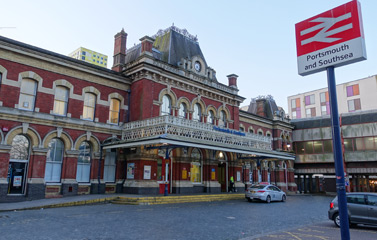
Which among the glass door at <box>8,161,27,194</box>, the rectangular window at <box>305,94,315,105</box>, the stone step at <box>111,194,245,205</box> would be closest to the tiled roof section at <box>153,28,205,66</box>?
the stone step at <box>111,194,245,205</box>

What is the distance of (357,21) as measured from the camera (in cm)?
560

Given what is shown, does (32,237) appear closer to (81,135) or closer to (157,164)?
(81,135)

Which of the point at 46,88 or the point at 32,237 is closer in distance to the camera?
the point at 32,237

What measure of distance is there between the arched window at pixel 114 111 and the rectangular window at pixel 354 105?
49.0m

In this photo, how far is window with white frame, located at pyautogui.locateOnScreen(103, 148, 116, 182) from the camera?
22619 mm

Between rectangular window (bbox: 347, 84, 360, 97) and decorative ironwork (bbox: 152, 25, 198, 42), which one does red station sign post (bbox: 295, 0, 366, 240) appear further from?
rectangular window (bbox: 347, 84, 360, 97)

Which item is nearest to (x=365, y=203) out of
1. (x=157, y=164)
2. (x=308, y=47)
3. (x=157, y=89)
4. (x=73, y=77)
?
(x=308, y=47)

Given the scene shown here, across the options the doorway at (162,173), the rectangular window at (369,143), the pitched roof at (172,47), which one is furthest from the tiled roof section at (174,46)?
the rectangular window at (369,143)

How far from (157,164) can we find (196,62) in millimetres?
10715

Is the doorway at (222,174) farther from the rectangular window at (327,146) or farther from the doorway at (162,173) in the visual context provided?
the rectangular window at (327,146)

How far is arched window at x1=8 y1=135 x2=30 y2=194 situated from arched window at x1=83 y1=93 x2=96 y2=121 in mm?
4491

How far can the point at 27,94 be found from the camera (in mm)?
19438

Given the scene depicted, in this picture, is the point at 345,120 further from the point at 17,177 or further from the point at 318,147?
the point at 17,177

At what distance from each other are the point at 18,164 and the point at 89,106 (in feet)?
20.6
